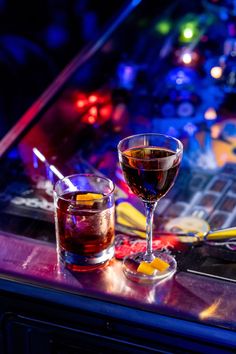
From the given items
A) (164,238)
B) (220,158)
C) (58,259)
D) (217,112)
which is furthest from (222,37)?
(58,259)

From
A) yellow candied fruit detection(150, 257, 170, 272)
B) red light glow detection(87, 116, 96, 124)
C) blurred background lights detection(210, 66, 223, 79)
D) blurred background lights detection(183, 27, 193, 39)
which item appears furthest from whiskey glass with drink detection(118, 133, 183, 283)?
blurred background lights detection(183, 27, 193, 39)

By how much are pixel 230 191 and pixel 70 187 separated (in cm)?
39

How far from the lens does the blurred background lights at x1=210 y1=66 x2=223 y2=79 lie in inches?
66.7

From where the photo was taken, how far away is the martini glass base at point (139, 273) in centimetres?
89

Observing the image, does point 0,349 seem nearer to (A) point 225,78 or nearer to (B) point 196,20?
(A) point 225,78

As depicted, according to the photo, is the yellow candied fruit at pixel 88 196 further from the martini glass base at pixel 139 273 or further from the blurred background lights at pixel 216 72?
the blurred background lights at pixel 216 72

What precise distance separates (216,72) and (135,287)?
99 cm

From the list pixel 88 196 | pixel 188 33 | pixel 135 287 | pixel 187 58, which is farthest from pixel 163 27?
pixel 135 287

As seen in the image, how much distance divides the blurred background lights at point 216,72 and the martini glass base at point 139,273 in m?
0.88

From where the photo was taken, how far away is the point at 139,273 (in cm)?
90

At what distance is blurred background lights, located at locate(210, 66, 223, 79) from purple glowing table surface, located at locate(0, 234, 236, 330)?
92 cm

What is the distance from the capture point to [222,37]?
1840mm

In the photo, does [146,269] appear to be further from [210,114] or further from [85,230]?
[210,114]

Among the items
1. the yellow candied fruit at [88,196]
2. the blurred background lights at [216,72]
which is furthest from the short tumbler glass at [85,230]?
the blurred background lights at [216,72]
